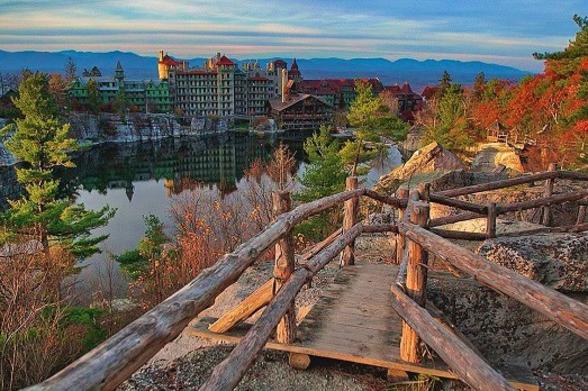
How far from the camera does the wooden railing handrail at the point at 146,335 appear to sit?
1566mm

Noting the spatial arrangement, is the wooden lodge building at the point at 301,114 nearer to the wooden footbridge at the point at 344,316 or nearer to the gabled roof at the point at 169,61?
the gabled roof at the point at 169,61

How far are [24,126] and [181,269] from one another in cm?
1084

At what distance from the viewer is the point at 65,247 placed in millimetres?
19016

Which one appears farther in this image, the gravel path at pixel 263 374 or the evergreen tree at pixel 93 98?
the evergreen tree at pixel 93 98

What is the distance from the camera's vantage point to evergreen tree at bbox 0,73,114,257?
60.6 ft

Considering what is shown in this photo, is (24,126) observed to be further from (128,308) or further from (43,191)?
(128,308)

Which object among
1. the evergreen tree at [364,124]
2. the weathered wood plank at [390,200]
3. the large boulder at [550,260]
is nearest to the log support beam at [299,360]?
the large boulder at [550,260]

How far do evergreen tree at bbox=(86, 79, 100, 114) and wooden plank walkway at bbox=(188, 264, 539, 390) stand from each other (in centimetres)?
7184

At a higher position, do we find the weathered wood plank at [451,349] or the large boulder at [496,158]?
the weathered wood plank at [451,349]

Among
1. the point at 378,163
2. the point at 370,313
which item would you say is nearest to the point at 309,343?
the point at 370,313

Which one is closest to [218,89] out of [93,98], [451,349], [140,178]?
[93,98]

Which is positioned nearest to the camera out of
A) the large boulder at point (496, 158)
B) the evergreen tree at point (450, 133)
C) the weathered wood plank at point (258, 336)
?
the weathered wood plank at point (258, 336)

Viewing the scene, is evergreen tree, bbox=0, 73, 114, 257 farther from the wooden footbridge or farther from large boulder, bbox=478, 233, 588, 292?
large boulder, bbox=478, 233, 588, 292

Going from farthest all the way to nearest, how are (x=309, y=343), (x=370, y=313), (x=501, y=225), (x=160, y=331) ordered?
(x=501, y=225) < (x=370, y=313) < (x=309, y=343) < (x=160, y=331)
